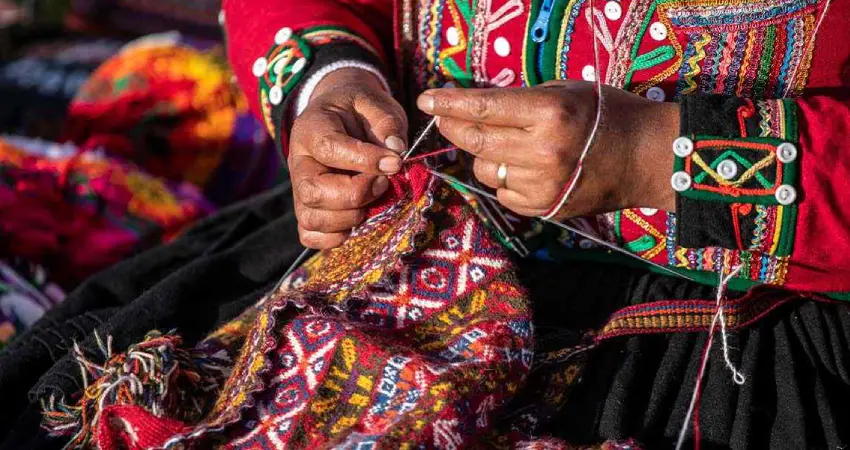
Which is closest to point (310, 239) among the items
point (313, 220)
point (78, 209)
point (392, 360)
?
point (313, 220)

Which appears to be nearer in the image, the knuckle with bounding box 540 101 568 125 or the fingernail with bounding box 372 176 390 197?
the knuckle with bounding box 540 101 568 125

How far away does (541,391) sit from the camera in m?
1.24

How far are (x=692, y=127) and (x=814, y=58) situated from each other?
0.26 meters

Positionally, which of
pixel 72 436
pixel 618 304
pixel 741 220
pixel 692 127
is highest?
pixel 692 127

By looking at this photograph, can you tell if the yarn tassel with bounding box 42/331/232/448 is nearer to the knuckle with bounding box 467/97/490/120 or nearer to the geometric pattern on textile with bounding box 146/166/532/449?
the geometric pattern on textile with bounding box 146/166/532/449

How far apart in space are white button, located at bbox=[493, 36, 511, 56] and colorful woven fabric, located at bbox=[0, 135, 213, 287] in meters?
1.14

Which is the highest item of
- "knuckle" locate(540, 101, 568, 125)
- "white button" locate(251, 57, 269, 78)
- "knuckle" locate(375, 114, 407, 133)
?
"knuckle" locate(540, 101, 568, 125)

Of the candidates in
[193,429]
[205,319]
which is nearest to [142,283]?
[205,319]

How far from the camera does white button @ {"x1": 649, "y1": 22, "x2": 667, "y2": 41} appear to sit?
1.24 m

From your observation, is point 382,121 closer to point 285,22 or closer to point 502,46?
point 502,46

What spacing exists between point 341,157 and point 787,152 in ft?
1.96

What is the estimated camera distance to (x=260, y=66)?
5.16 feet

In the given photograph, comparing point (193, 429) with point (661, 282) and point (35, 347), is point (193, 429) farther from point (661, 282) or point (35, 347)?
point (661, 282)

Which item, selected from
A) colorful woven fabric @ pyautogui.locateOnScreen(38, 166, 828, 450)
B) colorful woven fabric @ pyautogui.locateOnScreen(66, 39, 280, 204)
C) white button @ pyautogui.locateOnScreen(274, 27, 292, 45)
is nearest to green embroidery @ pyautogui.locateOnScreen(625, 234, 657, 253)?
colorful woven fabric @ pyautogui.locateOnScreen(38, 166, 828, 450)
